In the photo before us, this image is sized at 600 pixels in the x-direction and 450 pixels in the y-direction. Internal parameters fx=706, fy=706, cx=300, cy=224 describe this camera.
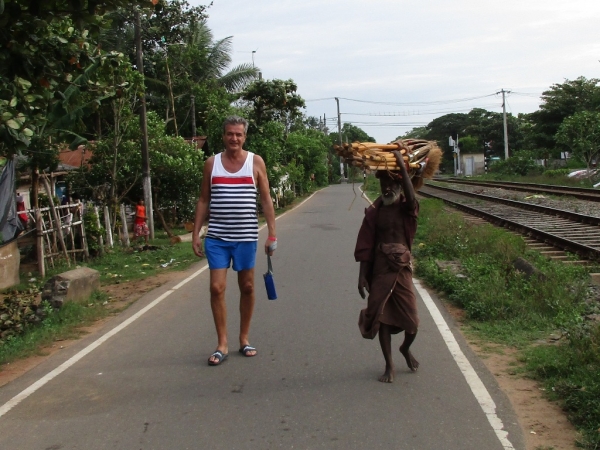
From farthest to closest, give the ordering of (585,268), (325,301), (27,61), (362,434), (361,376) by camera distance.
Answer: (585,268), (325,301), (27,61), (361,376), (362,434)

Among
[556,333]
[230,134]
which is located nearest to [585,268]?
[556,333]

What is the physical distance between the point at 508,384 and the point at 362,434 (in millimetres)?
1560

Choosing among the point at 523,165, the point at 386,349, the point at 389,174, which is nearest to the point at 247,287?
the point at 386,349

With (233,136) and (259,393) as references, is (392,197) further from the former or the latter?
(259,393)

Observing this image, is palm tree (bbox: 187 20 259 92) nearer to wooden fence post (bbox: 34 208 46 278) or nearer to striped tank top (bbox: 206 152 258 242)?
wooden fence post (bbox: 34 208 46 278)

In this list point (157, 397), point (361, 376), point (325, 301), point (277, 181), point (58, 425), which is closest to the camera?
point (58, 425)

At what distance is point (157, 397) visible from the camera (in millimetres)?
5184

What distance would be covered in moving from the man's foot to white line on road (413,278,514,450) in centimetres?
175

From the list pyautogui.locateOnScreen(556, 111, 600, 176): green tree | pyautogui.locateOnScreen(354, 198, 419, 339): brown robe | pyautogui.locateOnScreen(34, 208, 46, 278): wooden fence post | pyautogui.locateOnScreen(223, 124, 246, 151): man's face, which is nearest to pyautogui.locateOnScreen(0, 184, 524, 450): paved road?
pyautogui.locateOnScreen(354, 198, 419, 339): brown robe

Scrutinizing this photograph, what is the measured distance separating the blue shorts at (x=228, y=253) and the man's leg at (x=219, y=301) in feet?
0.24

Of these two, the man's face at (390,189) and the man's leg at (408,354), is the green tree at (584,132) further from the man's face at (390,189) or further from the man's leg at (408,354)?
the man's face at (390,189)

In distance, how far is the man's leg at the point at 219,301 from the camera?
5988 millimetres

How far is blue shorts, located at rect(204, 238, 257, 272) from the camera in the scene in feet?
19.6

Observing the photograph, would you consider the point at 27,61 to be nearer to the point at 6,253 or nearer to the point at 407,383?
the point at 407,383
